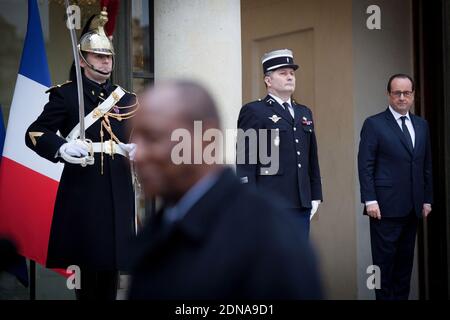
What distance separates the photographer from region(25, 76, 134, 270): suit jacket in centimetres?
521

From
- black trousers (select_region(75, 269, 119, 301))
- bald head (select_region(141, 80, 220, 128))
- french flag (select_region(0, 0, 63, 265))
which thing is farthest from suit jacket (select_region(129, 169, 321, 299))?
french flag (select_region(0, 0, 63, 265))

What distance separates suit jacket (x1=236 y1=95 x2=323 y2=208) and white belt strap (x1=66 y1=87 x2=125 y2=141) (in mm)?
901

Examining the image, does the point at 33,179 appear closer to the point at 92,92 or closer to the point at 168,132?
the point at 92,92

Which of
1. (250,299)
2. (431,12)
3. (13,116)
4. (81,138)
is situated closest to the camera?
(250,299)

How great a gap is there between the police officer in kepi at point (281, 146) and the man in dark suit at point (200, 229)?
3557 millimetres

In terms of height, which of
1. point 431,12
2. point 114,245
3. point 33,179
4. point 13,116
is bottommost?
point 114,245

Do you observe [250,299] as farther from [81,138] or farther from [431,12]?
[431,12]

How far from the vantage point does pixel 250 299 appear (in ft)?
6.63

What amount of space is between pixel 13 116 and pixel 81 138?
80 centimetres

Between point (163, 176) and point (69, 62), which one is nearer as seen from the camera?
point (163, 176)

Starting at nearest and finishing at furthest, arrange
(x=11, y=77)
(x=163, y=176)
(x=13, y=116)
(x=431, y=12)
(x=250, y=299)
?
(x=250, y=299), (x=163, y=176), (x=13, y=116), (x=11, y=77), (x=431, y=12)

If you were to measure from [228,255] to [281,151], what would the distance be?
3.97 metres

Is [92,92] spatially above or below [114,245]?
above

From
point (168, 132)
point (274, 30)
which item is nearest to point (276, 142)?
point (274, 30)
